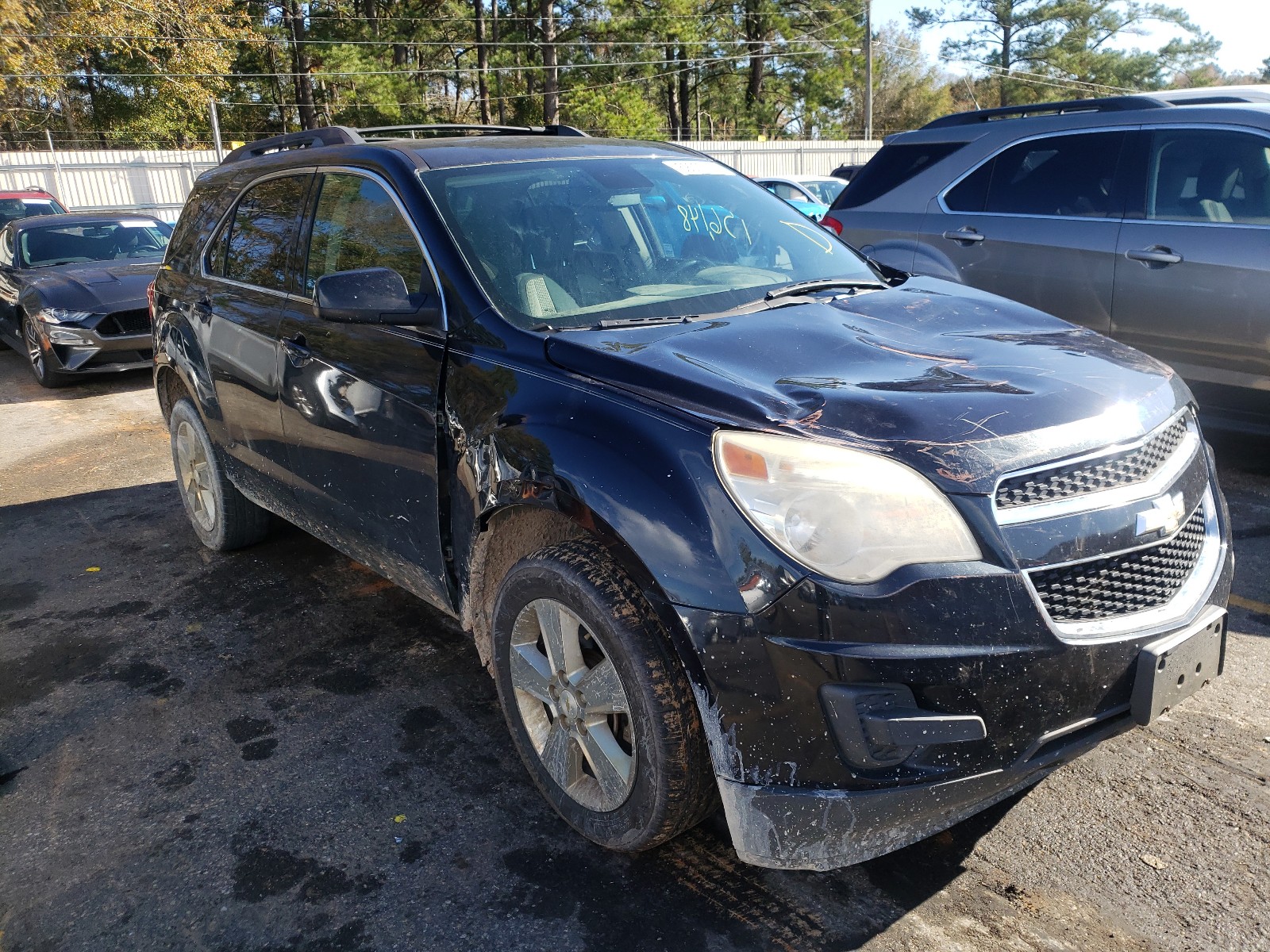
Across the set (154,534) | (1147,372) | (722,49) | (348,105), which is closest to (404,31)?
(348,105)

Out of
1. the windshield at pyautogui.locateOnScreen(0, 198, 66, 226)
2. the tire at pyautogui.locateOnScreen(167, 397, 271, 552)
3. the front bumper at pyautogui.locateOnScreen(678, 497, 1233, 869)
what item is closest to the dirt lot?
the front bumper at pyautogui.locateOnScreen(678, 497, 1233, 869)

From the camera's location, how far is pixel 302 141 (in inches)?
164

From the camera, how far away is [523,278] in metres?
3.04

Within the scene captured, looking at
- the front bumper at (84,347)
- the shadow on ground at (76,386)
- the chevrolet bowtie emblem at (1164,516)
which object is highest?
the chevrolet bowtie emblem at (1164,516)

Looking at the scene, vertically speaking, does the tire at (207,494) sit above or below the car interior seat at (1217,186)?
below

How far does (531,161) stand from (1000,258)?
342 centimetres

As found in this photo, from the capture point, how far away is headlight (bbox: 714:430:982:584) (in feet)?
6.73

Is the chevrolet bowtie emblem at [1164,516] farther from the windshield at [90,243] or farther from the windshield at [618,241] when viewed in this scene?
the windshield at [90,243]

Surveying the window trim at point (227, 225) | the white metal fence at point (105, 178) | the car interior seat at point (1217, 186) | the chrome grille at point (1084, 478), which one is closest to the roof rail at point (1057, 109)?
the car interior seat at point (1217, 186)

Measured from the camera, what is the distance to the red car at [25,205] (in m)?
15.0

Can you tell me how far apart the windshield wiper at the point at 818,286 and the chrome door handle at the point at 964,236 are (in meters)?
2.80

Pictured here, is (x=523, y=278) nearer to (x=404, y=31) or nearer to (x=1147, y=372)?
(x=1147, y=372)

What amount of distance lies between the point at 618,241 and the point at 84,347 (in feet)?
25.8

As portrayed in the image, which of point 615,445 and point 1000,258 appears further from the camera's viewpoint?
point 1000,258
